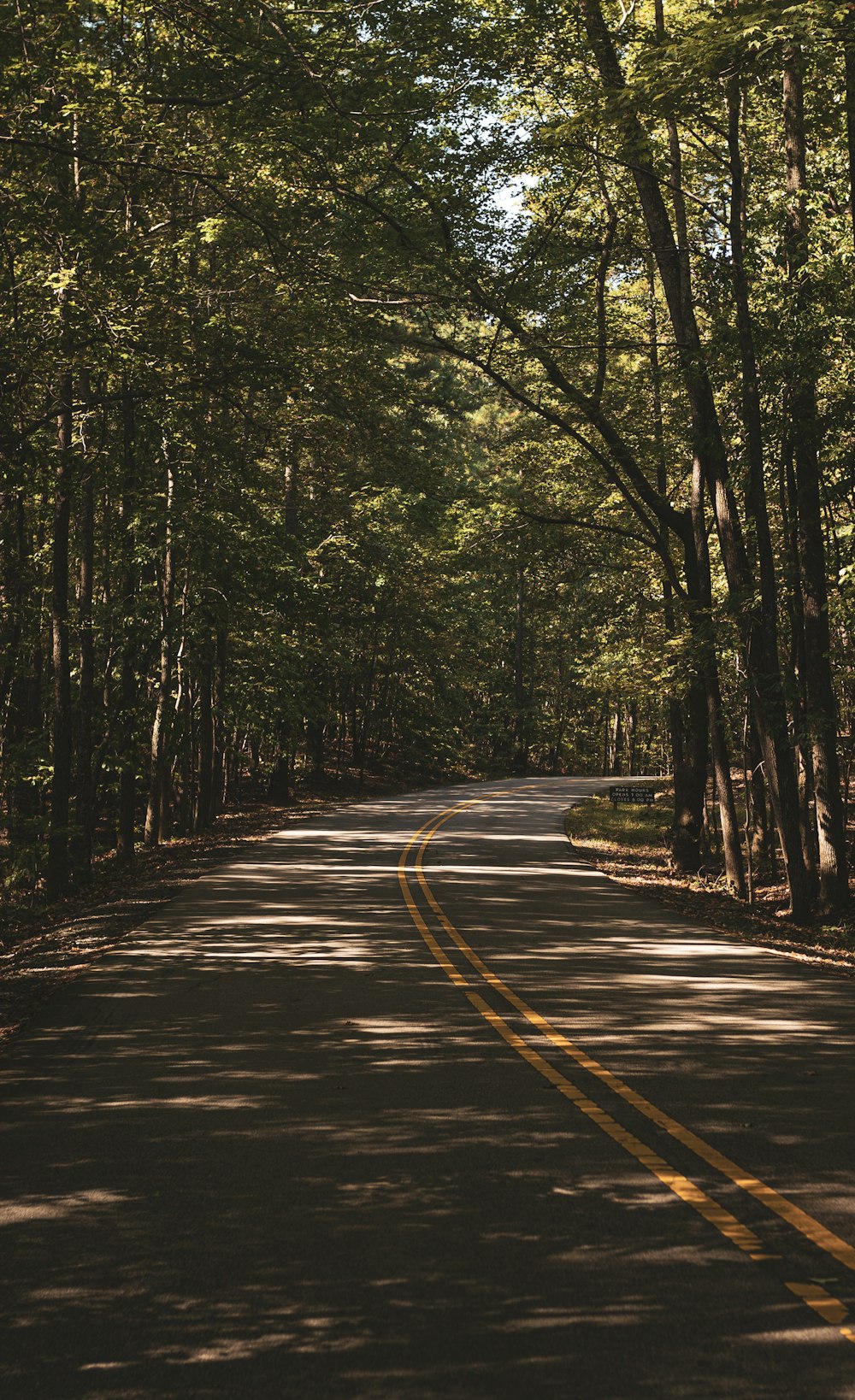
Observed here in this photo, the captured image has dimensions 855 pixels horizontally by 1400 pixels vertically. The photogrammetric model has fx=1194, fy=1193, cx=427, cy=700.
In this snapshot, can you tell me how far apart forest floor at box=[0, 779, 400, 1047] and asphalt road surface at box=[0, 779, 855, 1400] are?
0.58 m

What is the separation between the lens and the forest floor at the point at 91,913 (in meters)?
10.7

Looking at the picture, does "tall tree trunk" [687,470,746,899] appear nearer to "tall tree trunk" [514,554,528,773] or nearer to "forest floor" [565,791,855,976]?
"forest floor" [565,791,855,976]

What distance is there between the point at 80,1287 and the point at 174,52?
39.9ft

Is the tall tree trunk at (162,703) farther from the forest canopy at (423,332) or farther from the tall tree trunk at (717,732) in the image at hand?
the tall tree trunk at (717,732)

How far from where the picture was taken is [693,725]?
75.3ft

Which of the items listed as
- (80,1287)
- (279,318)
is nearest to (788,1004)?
(80,1287)

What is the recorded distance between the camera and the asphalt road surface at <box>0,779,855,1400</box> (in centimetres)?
385

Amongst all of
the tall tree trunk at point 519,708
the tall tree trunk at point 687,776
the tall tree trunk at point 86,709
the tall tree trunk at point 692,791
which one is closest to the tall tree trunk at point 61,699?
the tall tree trunk at point 86,709

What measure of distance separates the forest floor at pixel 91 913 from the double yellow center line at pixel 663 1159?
11.9ft

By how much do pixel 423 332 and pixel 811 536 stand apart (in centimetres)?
943

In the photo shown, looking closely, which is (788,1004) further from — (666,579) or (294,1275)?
(666,579)

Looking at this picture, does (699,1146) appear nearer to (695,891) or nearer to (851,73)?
(851,73)

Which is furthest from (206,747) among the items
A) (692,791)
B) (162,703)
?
(692,791)

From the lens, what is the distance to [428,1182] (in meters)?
5.46
